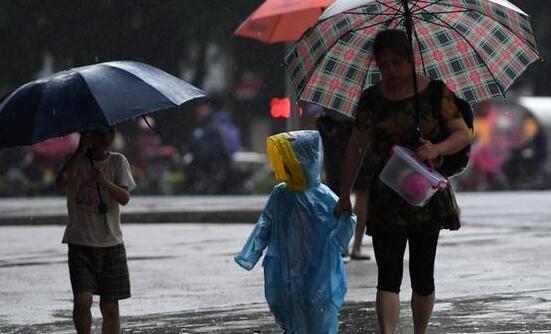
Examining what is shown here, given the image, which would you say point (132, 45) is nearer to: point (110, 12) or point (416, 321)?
point (110, 12)

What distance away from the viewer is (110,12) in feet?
123

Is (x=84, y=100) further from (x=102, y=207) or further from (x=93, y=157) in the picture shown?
(x=102, y=207)

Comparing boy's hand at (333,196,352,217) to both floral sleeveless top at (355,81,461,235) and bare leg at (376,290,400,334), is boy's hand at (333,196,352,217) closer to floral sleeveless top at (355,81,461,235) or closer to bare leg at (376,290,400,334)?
floral sleeveless top at (355,81,461,235)

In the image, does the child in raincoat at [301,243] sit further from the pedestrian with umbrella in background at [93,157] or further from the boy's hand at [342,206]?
the pedestrian with umbrella in background at [93,157]

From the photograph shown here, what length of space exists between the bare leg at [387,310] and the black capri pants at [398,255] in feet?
0.11

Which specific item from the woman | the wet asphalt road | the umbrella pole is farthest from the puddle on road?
the umbrella pole

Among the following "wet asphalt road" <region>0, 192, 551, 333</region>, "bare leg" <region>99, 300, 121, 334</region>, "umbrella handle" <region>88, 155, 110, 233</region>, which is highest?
"umbrella handle" <region>88, 155, 110, 233</region>

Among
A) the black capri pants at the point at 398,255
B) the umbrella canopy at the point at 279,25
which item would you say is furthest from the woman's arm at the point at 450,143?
the umbrella canopy at the point at 279,25

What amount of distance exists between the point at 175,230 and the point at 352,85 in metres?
11.1

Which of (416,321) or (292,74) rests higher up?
(292,74)

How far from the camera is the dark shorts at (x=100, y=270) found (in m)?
7.77

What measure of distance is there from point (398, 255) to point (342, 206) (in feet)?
1.47

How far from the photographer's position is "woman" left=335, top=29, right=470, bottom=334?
282 inches

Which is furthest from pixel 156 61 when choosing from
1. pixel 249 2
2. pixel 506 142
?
pixel 506 142
